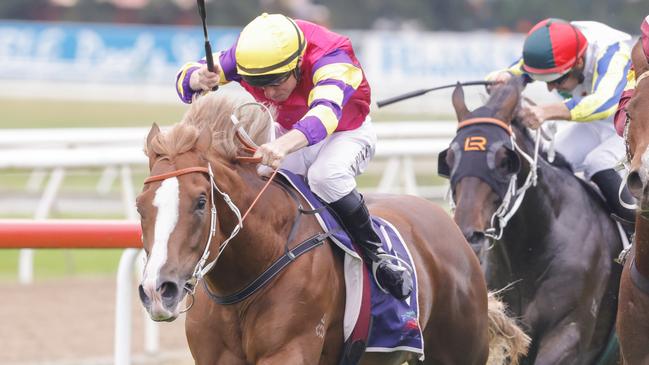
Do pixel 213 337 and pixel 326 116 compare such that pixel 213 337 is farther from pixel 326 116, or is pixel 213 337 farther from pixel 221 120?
pixel 326 116

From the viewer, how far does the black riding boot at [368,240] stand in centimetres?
416

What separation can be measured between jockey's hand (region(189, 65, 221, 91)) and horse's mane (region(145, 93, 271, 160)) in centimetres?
23

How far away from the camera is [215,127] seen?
3846 millimetres

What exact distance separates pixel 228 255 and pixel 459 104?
186cm

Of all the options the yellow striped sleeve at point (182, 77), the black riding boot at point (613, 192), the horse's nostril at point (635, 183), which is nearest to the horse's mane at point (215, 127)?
the yellow striped sleeve at point (182, 77)

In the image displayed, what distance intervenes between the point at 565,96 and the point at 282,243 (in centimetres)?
228

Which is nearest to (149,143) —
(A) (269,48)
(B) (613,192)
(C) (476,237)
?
(A) (269,48)

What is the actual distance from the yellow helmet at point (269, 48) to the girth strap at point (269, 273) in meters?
0.59

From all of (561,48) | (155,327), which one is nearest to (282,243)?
(561,48)

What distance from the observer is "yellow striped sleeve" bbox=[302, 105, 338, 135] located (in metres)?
3.88

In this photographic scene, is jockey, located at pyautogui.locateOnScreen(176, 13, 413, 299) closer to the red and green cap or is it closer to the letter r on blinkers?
the letter r on blinkers

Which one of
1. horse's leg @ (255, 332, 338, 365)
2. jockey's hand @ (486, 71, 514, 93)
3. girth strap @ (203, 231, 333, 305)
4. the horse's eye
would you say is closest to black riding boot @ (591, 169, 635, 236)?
jockey's hand @ (486, 71, 514, 93)

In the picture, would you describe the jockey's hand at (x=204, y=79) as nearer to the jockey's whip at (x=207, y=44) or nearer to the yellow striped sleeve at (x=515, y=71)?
the jockey's whip at (x=207, y=44)

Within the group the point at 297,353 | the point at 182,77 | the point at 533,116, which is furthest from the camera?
the point at 533,116
